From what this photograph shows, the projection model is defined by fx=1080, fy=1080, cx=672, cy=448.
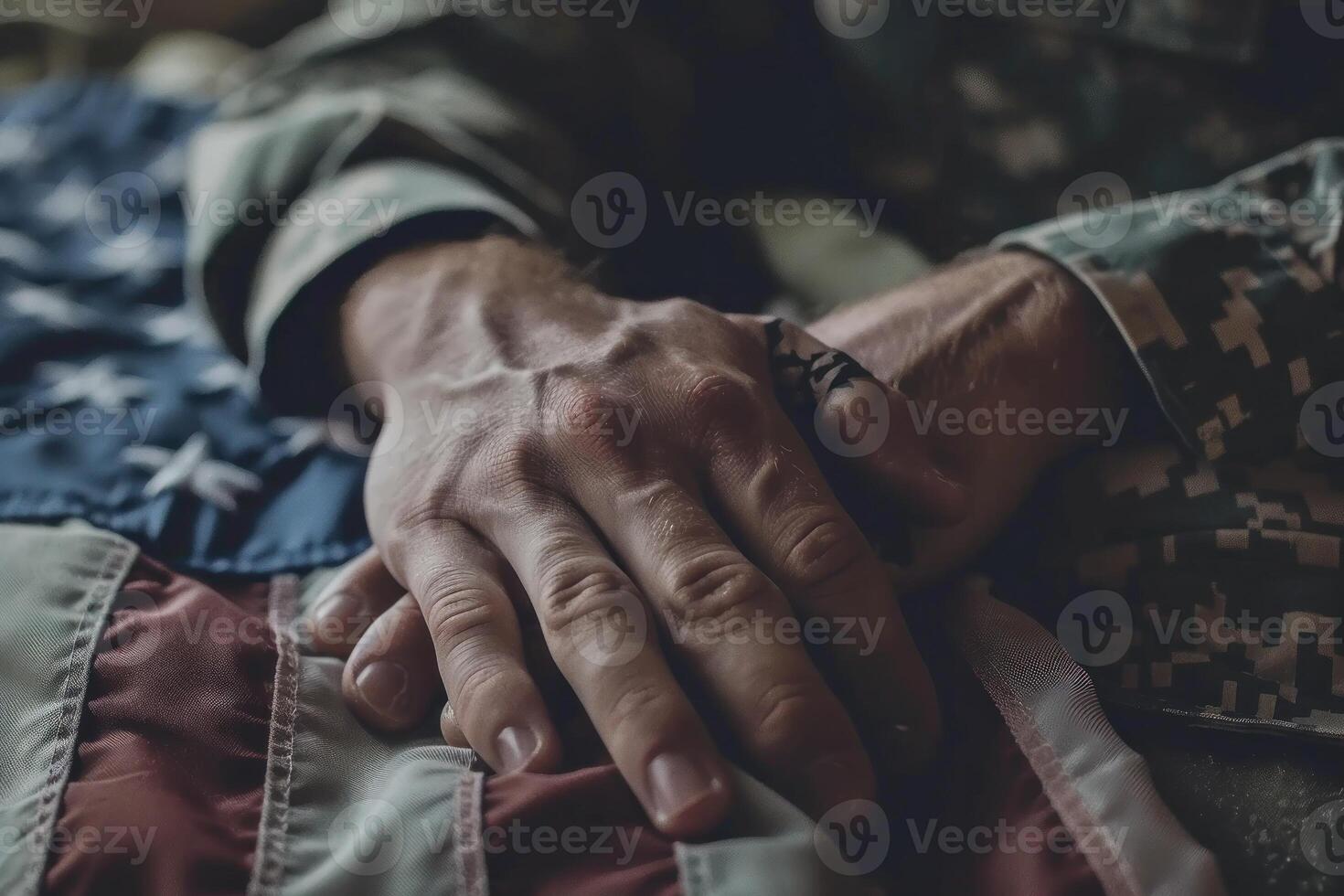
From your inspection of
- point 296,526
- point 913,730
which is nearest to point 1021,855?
point 913,730

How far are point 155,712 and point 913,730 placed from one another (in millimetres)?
315

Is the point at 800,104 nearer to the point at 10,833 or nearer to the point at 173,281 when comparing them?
the point at 173,281

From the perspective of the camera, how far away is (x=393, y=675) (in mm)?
486

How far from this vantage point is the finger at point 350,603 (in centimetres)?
52

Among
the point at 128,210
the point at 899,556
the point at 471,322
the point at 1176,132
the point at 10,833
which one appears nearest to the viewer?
the point at 10,833

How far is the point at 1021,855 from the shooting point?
0.41 meters

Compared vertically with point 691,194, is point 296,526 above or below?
below
